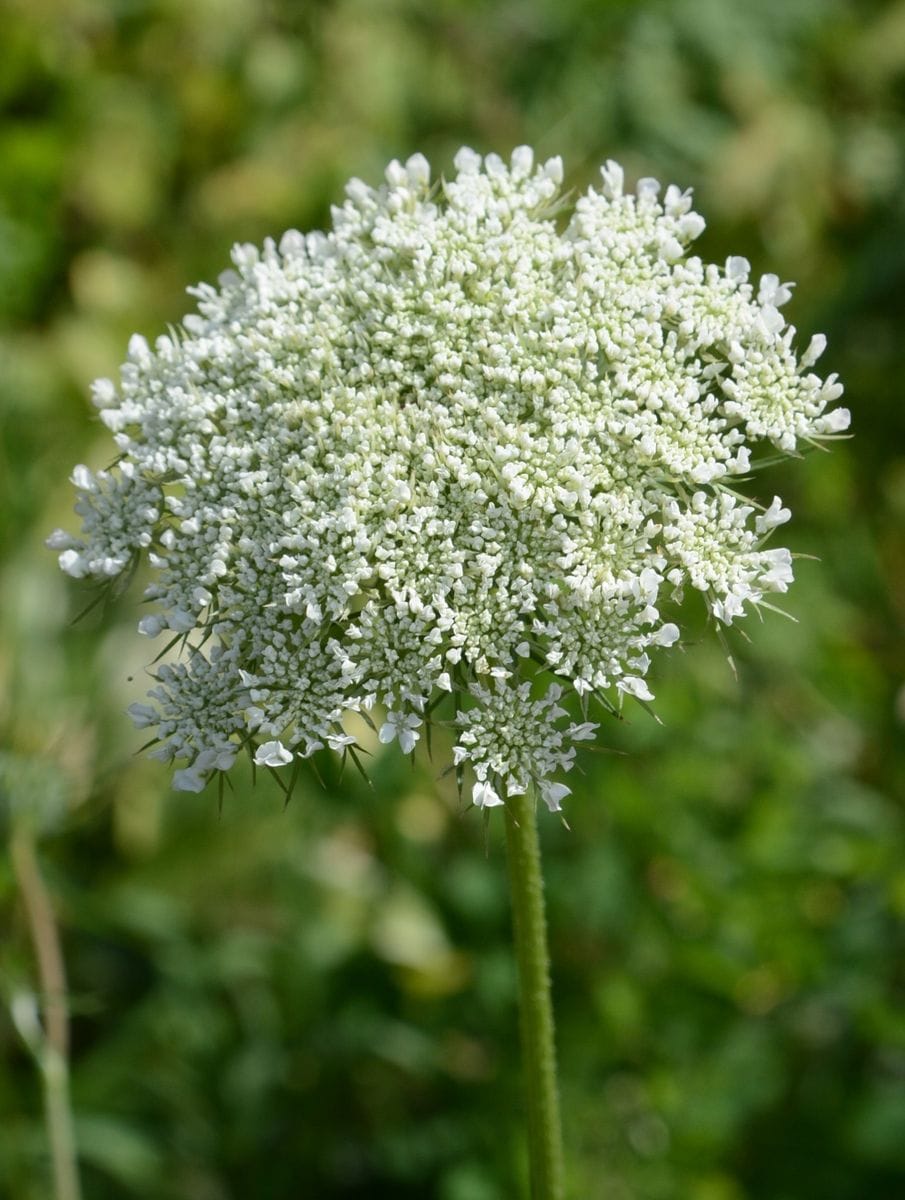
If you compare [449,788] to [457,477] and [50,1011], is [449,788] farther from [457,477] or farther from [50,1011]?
[457,477]

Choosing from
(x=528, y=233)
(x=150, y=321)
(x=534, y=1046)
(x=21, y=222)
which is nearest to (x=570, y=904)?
(x=534, y=1046)

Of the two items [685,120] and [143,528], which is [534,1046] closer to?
[143,528]

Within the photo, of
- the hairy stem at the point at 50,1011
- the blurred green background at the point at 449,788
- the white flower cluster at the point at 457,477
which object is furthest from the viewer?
the blurred green background at the point at 449,788

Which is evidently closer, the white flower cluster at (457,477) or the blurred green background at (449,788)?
the white flower cluster at (457,477)

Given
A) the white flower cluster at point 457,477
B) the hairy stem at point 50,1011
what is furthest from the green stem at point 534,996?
Answer: the hairy stem at point 50,1011

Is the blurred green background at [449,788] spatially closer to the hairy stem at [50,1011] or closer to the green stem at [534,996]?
the hairy stem at [50,1011]

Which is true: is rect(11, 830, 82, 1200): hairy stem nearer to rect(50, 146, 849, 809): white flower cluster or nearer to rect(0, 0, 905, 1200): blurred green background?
rect(0, 0, 905, 1200): blurred green background

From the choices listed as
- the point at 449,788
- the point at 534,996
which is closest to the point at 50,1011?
the point at 534,996
